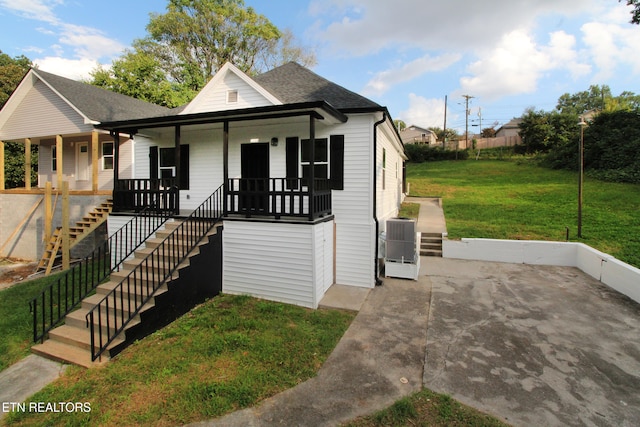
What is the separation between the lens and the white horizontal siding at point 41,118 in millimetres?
12078

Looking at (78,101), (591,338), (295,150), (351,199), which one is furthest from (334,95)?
(78,101)

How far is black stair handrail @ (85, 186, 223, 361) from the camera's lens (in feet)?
14.1

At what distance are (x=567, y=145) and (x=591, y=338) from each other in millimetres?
25740

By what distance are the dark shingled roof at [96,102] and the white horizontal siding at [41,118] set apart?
397 mm

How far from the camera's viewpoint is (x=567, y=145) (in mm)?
23812

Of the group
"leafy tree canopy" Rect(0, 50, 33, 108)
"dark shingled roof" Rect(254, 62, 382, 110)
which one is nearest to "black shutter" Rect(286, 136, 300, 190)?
"dark shingled roof" Rect(254, 62, 382, 110)

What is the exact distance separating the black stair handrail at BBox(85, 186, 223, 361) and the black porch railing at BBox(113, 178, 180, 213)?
35.3 inches

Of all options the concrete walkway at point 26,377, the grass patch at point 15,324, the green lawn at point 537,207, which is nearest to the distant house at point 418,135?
the green lawn at point 537,207

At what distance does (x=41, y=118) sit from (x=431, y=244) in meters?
17.1

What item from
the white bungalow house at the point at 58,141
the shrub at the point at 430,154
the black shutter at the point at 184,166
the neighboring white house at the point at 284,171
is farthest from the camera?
the shrub at the point at 430,154

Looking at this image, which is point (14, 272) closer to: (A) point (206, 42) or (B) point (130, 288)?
(B) point (130, 288)

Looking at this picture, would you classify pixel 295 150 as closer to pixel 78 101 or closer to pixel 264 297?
pixel 264 297

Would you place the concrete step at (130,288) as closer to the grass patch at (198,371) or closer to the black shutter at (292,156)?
the grass patch at (198,371)

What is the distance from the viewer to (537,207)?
13812 mm
